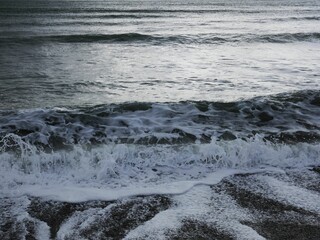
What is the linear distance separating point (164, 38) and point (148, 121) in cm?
1370

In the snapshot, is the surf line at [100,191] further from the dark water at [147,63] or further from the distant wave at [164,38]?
the distant wave at [164,38]

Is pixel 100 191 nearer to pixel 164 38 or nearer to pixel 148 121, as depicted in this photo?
pixel 148 121

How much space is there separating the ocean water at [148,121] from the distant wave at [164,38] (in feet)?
10.6

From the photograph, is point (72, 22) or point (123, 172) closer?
point (123, 172)

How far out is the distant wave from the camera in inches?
752

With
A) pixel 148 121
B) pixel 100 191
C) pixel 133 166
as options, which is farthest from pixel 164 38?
pixel 100 191

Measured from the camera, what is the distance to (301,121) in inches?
286

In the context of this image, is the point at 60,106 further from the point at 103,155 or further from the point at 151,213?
the point at 151,213

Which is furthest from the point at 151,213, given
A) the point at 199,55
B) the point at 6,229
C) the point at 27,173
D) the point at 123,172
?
the point at 199,55

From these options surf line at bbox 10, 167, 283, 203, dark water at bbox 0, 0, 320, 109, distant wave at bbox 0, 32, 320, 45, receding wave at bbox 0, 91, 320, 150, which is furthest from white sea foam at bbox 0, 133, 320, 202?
distant wave at bbox 0, 32, 320, 45

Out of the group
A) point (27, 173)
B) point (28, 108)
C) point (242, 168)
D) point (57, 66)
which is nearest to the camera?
point (27, 173)

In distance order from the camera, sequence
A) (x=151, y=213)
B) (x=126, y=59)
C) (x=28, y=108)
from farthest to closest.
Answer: (x=126, y=59), (x=28, y=108), (x=151, y=213)

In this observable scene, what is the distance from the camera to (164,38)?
65.7 ft

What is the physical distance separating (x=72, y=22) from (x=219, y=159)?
2452 centimetres
